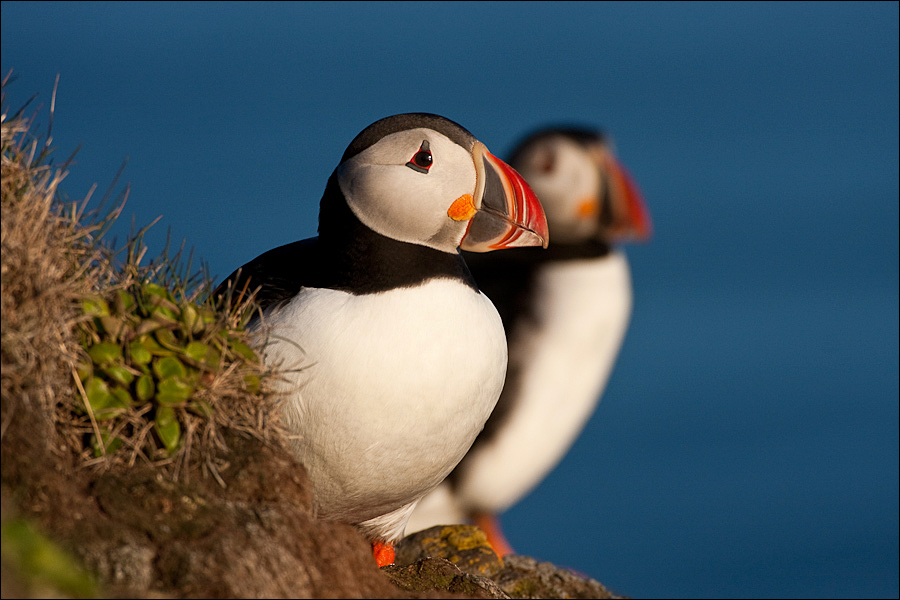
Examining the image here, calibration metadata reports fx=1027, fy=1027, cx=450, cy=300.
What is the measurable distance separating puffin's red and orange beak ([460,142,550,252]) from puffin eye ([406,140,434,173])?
0.23 m

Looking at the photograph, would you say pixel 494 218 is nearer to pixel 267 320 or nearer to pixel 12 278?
pixel 267 320

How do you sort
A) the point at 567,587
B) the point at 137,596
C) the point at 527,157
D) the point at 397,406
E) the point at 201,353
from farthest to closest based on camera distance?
1. the point at 527,157
2. the point at 567,587
3. the point at 397,406
4. the point at 201,353
5. the point at 137,596

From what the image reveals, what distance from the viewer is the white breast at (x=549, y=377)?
27.8 feet

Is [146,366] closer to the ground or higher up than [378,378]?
closer to the ground

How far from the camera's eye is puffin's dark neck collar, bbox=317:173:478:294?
4.51 m

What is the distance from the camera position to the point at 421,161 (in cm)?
448

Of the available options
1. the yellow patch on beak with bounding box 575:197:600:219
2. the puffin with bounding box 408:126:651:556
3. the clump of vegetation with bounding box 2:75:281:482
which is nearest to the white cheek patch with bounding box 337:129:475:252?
the clump of vegetation with bounding box 2:75:281:482

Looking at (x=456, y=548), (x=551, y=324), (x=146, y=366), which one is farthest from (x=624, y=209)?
(x=146, y=366)

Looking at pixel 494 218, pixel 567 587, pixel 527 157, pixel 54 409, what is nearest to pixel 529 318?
pixel 527 157

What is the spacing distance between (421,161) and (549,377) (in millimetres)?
4466

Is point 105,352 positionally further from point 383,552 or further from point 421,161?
point 383,552

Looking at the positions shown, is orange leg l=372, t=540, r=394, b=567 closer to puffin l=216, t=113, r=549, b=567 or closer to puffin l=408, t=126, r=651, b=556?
puffin l=216, t=113, r=549, b=567

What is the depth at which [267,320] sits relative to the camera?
454 centimetres

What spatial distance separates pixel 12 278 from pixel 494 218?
2034 millimetres
